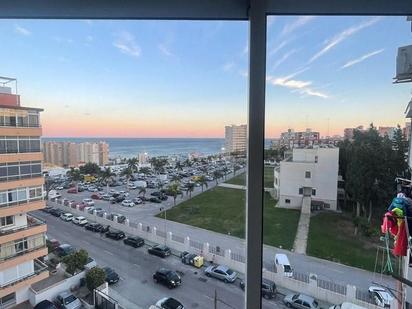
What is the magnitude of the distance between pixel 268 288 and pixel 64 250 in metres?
1.00

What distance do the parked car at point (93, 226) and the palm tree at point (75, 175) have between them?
0.20 metres

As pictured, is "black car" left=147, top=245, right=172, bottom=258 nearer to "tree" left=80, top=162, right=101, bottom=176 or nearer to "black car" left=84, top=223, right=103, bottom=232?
"black car" left=84, top=223, right=103, bottom=232

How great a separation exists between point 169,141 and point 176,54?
1.53ft

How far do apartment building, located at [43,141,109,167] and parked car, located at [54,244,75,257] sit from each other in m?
0.40

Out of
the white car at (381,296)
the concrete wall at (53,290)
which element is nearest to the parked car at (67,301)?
the concrete wall at (53,290)

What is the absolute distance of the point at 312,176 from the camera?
4.68 ft

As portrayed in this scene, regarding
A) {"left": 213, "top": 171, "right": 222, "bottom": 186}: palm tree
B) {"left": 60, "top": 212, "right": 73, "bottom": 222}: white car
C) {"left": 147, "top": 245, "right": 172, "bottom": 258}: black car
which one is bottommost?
{"left": 147, "top": 245, "right": 172, "bottom": 258}: black car

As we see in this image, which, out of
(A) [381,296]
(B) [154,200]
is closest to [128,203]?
(B) [154,200]

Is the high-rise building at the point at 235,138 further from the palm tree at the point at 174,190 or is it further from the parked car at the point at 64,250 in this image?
the parked car at the point at 64,250

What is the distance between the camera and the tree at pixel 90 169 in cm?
142

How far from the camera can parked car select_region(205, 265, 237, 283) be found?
1.34m

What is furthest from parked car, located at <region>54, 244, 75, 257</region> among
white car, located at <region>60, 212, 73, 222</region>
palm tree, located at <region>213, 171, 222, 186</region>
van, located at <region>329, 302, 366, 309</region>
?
van, located at <region>329, 302, 366, 309</region>

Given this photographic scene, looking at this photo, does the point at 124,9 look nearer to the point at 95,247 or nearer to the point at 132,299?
the point at 95,247

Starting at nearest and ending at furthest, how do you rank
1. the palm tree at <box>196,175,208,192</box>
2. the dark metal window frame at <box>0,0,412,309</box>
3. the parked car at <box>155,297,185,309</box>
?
the dark metal window frame at <box>0,0,412,309</box>, the parked car at <box>155,297,185,309</box>, the palm tree at <box>196,175,208,192</box>
